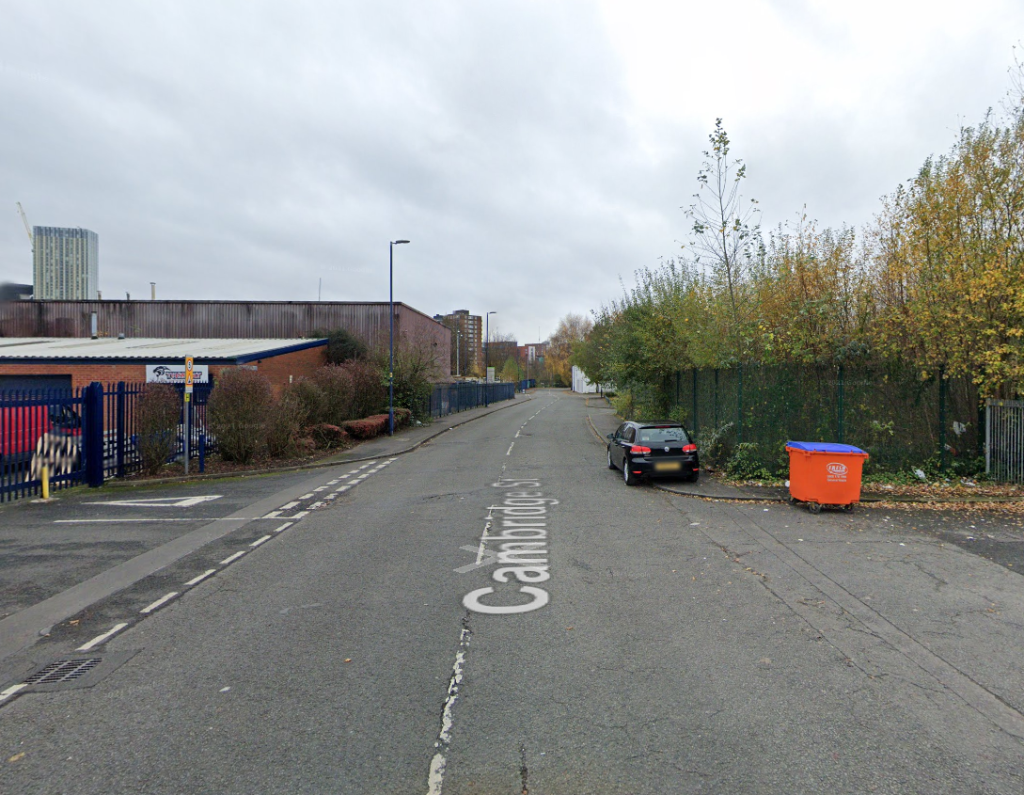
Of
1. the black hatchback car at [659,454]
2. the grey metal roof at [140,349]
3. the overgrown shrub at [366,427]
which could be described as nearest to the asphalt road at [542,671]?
the black hatchback car at [659,454]

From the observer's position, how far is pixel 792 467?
35.6ft

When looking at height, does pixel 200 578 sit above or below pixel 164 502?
above

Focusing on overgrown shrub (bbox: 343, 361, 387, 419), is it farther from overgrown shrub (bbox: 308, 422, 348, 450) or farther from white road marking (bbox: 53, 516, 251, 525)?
white road marking (bbox: 53, 516, 251, 525)

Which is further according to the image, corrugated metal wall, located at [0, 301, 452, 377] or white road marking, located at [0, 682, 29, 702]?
corrugated metal wall, located at [0, 301, 452, 377]

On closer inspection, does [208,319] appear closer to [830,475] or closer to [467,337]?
[830,475]

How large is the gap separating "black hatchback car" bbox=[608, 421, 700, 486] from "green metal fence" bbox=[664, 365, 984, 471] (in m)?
1.49


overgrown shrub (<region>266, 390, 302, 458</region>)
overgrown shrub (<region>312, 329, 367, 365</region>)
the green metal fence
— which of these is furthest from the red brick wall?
the green metal fence

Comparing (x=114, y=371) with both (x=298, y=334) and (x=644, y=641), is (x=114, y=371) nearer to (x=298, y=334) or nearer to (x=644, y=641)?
(x=298, y=334)

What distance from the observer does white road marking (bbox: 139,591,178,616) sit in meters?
5.89

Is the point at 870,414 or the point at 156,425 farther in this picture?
the point at 156,425

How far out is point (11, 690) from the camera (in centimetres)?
432

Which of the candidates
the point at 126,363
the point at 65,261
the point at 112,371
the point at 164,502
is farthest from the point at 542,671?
the point at 65,261

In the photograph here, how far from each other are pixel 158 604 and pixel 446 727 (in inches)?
151

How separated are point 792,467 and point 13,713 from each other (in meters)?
10.6
